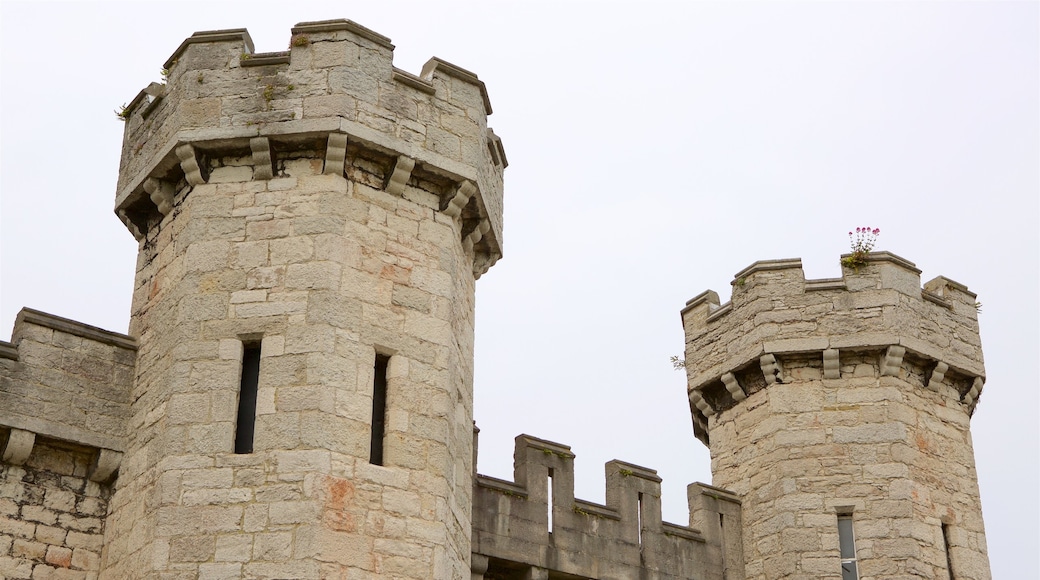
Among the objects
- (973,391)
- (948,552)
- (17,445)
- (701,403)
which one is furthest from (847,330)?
(17,445)

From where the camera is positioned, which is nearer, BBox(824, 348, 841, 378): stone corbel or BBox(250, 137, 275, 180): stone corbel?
BBox(250, 137, 275, 180): stone corbel

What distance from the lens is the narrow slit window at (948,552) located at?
14.0 m

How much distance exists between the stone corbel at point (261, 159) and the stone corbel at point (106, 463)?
257 centimetres

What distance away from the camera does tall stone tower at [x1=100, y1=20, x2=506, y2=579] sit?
9977 mm

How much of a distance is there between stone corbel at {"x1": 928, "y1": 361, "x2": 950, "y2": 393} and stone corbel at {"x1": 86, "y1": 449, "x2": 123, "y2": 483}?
28.4ft

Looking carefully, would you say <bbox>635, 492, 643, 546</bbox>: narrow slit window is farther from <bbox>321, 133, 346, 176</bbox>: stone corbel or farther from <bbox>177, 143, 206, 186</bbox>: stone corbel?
<bbox>177, 143, 206, 186</bbox>: stone corbel

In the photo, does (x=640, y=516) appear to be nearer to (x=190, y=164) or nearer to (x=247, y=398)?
(x=247, y=398)

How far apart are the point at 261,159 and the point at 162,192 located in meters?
1.11

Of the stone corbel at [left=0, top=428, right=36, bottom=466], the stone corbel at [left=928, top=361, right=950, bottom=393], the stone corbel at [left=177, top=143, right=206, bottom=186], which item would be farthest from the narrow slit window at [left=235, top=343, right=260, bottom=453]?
the stone corbel at [left=928, top=361, right=950, bottom=393]

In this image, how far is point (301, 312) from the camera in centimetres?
1058

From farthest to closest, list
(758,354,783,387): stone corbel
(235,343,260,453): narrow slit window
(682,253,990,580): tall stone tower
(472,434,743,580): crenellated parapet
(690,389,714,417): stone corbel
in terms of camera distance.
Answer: (690,389,714,417): stone corbel → (758,354,783,387): stone corbel → (682,253,990,580): tall stone tower → (472,434,743,580): crenellated parapet → (235,343,260,453): narrow slit window

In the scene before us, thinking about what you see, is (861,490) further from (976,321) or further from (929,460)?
(976,321)

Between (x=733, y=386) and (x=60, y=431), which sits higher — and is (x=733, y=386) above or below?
above

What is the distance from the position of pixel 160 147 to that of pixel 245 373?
2332 mm
